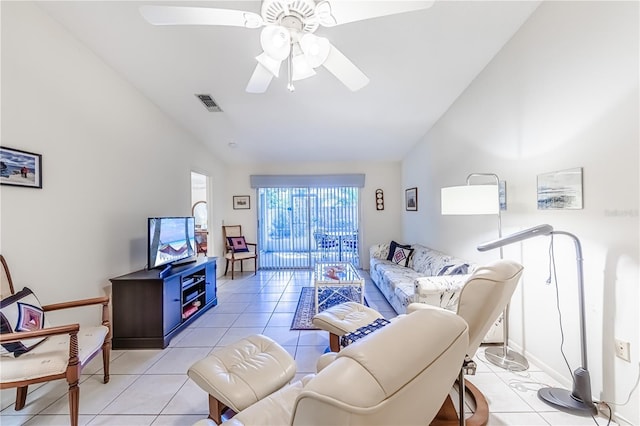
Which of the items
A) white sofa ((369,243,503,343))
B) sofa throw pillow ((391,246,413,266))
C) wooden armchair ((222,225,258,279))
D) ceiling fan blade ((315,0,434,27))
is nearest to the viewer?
ceiling fan blade ((315,0,434,27))

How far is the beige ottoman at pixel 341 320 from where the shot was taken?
203cm

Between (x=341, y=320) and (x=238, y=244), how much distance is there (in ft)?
12.8

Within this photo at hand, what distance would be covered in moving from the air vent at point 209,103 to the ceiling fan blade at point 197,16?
1894 millimetres

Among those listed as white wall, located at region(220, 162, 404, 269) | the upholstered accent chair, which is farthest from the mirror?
the upholstered accent chair

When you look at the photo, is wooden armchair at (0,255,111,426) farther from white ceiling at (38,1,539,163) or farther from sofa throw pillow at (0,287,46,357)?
white ceiling at (38,1,539,163)

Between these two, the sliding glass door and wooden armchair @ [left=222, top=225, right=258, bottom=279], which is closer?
wooden armchair @ [left=222, top=225, right=258, bottom=279]

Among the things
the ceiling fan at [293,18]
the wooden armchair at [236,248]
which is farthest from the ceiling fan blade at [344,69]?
the wooden armchair at [236,248]

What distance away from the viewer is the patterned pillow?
215 inches

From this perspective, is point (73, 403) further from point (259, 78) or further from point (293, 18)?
point (293, 18)

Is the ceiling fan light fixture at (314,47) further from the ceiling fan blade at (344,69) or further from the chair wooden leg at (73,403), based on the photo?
the chair wooden leg at (73,403)

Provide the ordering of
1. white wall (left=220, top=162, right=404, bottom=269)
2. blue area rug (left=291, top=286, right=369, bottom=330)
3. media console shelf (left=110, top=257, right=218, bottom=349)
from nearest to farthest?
media console shelf (left=110, top=257, right=218, bottom=349)
blue area rug (left=291, top=286, right=369, bottom=330)
white wall (left=220, top=162, right=404, bottom=269)

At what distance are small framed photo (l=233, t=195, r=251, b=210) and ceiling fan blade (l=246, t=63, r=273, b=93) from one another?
410cm

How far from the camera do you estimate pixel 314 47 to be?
156 centimetres

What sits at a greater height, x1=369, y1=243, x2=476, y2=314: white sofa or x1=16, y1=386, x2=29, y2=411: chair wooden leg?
x1=369, y1=243, x2=476, y2=314: white sofa
